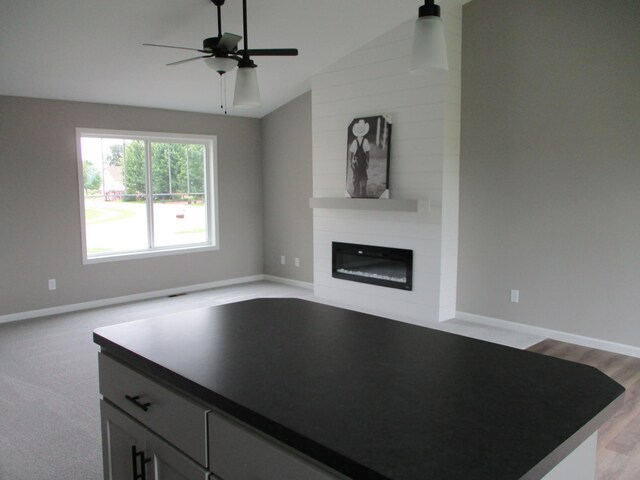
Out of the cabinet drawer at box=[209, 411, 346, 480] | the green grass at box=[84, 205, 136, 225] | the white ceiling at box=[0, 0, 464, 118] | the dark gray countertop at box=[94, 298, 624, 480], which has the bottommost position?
the cabinet drawer at box=[209, 411, 346, 480]

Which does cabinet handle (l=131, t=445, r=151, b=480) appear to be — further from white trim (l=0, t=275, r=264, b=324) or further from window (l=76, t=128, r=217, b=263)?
window (l=76, t=128, r=217, b=263)

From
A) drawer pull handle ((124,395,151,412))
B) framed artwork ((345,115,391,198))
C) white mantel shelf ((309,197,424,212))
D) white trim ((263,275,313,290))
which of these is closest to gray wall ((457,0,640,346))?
white mantel shelf ((309,197,424,212))

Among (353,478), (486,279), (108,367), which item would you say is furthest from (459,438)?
(486,279)

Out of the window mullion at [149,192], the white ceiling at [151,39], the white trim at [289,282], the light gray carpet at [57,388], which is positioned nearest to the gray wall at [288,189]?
the white trim at [289,282]

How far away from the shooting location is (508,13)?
4.72 metres

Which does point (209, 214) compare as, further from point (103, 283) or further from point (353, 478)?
point (353, 478)

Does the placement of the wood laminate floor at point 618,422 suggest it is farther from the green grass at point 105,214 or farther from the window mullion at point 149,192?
the green grass at point 105,214

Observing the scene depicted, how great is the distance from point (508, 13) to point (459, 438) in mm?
4750

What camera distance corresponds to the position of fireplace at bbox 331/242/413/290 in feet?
17.4

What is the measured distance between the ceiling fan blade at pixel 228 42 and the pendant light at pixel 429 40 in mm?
1508

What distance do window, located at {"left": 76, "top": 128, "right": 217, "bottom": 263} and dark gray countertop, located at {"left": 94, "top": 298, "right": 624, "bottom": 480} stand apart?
14.8ft

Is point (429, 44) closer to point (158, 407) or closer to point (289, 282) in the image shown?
point (158, 407)

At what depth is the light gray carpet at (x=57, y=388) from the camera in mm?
A: 2672

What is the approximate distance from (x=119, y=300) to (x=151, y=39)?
311cm
